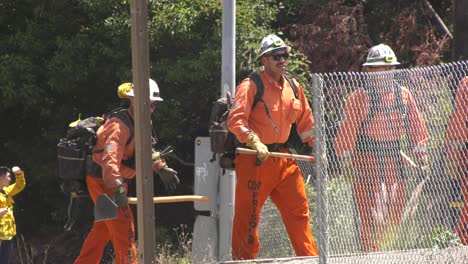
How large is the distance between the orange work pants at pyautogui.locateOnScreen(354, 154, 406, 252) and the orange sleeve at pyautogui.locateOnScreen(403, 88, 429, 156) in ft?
0.53

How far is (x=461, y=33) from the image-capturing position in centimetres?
1313

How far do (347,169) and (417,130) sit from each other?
554 mm

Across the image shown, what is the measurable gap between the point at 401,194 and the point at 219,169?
2611 mm

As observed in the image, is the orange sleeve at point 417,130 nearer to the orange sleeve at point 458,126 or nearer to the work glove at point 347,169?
the orange sleeve at point 458,126

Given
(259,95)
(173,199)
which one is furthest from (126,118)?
(259,95)

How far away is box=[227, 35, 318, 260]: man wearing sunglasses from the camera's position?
8602 millimetres

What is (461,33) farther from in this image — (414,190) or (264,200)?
(414,190)

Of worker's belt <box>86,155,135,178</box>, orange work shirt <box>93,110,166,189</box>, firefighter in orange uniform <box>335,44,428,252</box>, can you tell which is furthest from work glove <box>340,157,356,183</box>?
worker's belt <box>86,155,135,178</box>

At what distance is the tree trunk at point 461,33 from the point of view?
13094 millimetres

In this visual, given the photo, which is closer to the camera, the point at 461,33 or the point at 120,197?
the point at 120,197

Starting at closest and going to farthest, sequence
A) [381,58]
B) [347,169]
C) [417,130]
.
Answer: [417,130] < [347,169] < [381,58]

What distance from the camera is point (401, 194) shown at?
24.7 ft

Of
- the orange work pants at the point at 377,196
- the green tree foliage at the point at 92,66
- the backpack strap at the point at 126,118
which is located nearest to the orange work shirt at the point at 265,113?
the backpack strap at the point at 126,118

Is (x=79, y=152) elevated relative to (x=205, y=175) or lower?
elevated
